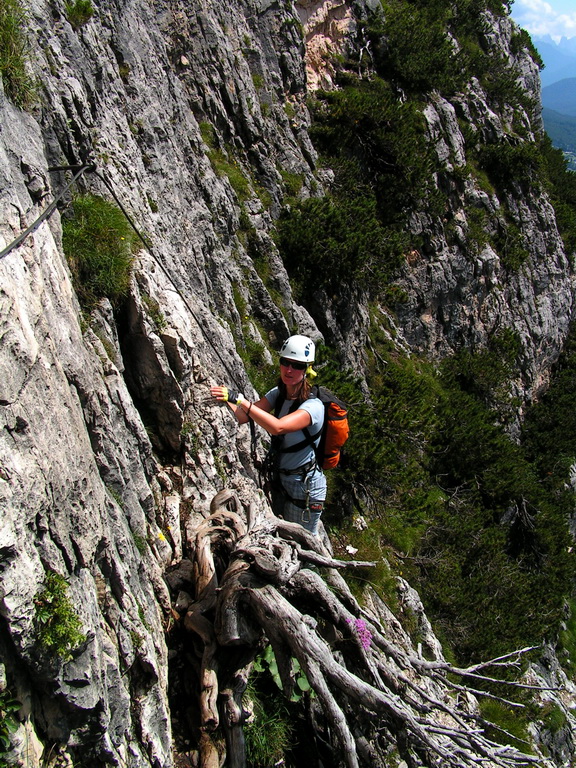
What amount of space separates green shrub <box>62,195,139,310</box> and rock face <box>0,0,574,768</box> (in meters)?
0.17

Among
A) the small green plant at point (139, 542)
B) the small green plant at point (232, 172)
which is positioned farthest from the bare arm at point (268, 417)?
the small green plant at point (232, 172)

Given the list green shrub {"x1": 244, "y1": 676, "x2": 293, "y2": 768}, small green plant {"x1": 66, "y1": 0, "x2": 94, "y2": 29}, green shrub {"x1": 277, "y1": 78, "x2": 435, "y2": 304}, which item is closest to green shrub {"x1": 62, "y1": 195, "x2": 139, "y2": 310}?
small green plant {"x1": 66, "y1": 0, "x2": 94, "y2": 29}

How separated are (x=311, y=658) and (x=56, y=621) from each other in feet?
5.86

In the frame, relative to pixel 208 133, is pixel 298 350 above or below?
below

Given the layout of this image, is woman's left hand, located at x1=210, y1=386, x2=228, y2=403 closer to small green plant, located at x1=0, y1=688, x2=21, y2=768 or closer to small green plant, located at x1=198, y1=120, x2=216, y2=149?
small green plant, located at x1=0, y1=688, x2=21, y2=768

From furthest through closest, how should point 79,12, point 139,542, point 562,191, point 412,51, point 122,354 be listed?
point 562,191, point 412,51, point 79,12, point 122,354, point 139,542

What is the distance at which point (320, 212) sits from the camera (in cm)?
1397

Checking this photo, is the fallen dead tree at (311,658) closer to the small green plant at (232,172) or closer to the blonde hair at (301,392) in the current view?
the blonde hair at (301,392)

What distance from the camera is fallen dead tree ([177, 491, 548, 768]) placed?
3672 mm

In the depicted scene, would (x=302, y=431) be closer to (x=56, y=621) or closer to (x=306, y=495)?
(x=306, y=495)

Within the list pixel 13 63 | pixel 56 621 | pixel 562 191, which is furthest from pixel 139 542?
pixel 562 191

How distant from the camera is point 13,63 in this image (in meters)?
4.29

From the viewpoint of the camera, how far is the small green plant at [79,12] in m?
6.54

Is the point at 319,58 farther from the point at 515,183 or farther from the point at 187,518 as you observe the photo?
the point at 187,518
